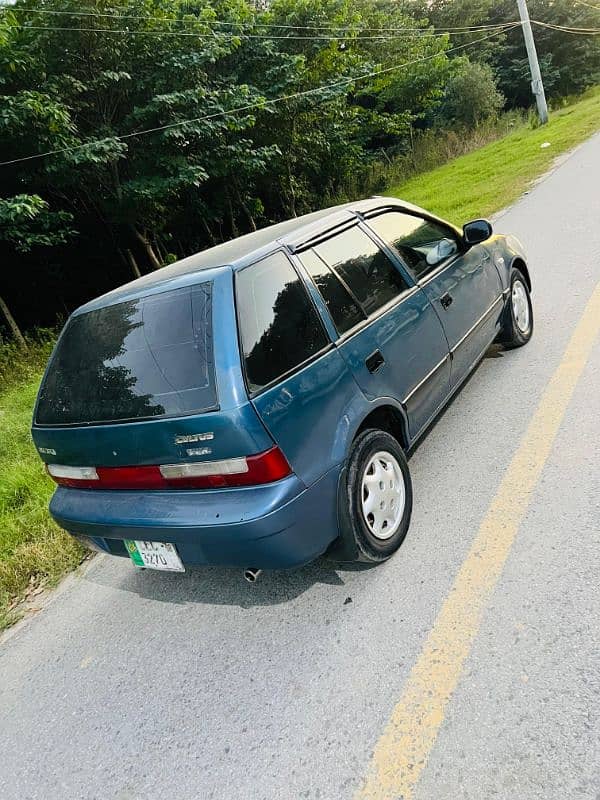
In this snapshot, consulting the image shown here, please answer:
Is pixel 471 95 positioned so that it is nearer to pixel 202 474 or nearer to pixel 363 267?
pixel 363 267

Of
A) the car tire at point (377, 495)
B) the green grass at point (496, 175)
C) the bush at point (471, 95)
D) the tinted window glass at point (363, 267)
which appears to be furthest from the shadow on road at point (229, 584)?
the bush at point (471, 95)

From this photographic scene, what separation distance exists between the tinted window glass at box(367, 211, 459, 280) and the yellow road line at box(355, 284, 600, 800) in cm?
128

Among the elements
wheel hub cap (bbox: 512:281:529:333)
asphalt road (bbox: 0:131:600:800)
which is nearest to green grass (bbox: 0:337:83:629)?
asphalt road (bbox: 0:131:600:800)

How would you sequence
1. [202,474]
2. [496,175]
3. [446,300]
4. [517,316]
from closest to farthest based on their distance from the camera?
[202,474]
[446,300]
[517,316]
[496,175]

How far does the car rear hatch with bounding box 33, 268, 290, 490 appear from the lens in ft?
7.15

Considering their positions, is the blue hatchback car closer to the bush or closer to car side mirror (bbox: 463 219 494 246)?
car side mirror (bbox: 463 219 494 246)

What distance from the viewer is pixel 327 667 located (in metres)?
2.23

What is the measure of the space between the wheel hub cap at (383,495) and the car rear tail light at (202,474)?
0.59 metres

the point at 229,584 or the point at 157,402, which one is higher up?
the point at 157,402

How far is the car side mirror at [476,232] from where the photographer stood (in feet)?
12.6

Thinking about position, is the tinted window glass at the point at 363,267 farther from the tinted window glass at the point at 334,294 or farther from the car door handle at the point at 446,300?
the car door handle at the point at 446,300

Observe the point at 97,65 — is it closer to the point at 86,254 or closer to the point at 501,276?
the point at 86,254

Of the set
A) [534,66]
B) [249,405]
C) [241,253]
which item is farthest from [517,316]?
[534,66]

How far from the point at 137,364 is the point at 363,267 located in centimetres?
141
